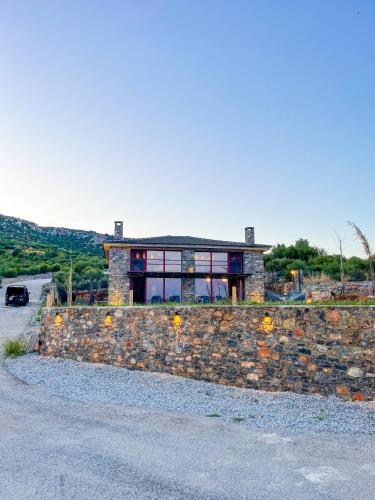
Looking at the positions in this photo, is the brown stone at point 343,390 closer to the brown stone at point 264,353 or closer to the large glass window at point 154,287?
the brown stone at point 264,353

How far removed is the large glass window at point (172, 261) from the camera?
85.6 feet

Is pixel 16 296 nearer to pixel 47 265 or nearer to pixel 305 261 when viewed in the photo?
pixel 47 265

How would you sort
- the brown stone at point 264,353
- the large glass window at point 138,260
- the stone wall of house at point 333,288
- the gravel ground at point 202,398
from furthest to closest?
1. the large glass window at point 138,260
2. the stone wall of house at point 333,288
3. the brown stone at point 264,353
4. the gravel ground at point 202,398

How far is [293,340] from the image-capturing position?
9.17 m

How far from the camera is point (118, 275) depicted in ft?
81.8

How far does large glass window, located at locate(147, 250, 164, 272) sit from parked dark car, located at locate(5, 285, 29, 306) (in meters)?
10.3

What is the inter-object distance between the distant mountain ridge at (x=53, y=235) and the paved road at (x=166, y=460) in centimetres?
8318

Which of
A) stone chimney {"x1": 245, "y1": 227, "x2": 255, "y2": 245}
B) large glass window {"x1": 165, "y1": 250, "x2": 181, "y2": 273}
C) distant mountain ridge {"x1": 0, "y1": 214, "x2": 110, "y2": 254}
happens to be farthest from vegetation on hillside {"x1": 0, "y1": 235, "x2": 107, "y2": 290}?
distant mountain ridge {"x1": 0, "y1": 214, "x2": 110, "y2": 254}

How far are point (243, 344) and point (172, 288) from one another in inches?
653

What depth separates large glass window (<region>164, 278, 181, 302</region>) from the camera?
26.2m

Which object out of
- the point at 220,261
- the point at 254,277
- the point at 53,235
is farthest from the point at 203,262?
the point at 53,235

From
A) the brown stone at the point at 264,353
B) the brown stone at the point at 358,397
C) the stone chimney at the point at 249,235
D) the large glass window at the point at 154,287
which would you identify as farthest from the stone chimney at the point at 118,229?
the brown stone at the point at 358,397

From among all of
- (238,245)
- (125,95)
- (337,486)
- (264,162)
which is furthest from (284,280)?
(337,486)

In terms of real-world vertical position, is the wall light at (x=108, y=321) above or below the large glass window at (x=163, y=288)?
below
